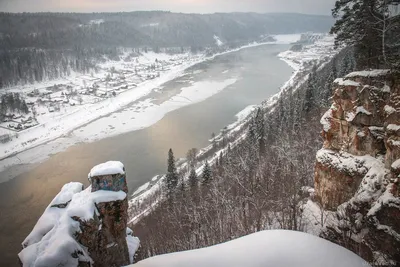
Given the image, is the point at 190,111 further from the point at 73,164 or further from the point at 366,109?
the point at 366,109

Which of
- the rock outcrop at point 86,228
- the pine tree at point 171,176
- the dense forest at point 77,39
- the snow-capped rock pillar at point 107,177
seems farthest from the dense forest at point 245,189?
the dense forest at point 77,39

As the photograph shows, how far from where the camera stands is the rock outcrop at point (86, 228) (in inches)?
342

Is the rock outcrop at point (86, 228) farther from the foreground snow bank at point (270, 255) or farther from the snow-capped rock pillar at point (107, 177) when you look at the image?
the foreground snow bank at point (270, 255)

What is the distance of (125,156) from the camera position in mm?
33781

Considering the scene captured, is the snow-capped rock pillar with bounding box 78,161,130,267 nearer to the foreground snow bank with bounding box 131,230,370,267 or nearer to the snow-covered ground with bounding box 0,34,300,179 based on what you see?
the foreground snow bank with bounding box 131,230,370,267

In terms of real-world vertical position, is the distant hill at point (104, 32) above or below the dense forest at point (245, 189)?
above

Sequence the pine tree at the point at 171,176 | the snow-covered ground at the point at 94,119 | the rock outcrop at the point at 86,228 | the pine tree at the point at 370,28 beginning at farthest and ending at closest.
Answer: the snow-covered ground at the point at 94,119, the pine tree at the point at 171,176, the pine tree at the point at 370,28, the rock outcrop at the point at 86,228

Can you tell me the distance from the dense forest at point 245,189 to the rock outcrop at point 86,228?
12.2 feet

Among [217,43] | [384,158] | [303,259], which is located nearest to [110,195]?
[303,259]

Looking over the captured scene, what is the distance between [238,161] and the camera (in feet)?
95.4

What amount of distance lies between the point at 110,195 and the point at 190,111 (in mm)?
39073

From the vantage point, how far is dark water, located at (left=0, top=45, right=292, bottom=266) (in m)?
23.2

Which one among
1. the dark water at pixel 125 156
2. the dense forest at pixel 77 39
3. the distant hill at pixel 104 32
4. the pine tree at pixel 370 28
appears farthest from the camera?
the distant hill at pixel 104 32

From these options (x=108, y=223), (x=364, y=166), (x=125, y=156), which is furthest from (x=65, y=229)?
(x=125, y=156)
